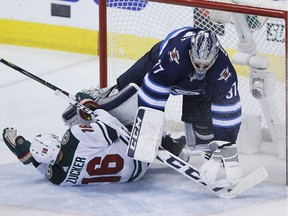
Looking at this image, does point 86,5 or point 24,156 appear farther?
point 86,5

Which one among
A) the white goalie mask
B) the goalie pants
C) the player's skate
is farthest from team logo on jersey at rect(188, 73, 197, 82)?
the white goalie mask

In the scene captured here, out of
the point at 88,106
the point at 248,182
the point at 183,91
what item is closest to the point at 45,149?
the point at 88,106

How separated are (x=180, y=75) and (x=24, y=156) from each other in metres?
0.75

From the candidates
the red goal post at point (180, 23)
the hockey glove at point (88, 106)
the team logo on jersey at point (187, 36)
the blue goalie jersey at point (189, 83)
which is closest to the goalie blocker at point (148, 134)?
the blue goalie jersey at point (189, 83)

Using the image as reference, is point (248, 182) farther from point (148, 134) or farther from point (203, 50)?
point (203, 50)

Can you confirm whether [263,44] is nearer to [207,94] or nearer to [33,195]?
[207,94]

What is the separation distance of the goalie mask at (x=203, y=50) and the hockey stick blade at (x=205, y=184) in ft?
1.33

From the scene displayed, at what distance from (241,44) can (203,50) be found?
0.62 metres

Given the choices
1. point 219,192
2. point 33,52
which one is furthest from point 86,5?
point 219,192

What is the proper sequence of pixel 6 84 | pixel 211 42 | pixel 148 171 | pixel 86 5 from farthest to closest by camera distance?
pixel 86 5, pixel 6 84, pixel 148 171, pixel 211 42

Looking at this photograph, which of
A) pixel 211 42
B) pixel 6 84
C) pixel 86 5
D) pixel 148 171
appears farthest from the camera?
pixel 86 5

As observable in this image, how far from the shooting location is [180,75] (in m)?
A: 4.89

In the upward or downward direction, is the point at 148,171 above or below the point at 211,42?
below

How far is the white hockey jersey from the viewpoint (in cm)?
501
